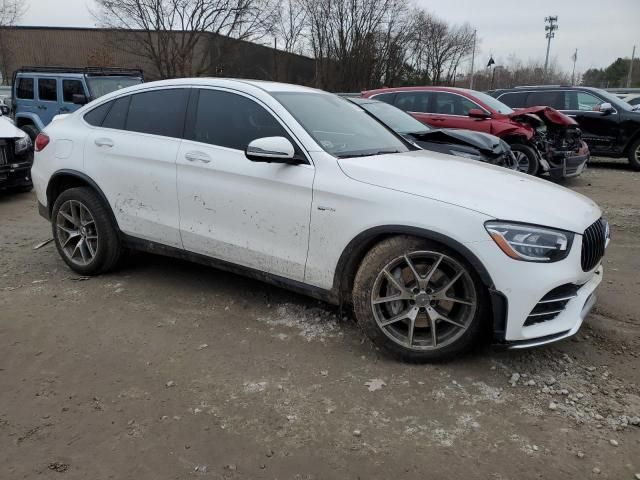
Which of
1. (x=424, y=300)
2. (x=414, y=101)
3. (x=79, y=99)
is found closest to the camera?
(x=424, y=300)

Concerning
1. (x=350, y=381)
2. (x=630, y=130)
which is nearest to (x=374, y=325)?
(x=350, y=381)

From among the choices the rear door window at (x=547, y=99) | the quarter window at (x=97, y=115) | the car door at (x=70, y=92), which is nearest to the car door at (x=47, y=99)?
the car door at (x=70, y=92)

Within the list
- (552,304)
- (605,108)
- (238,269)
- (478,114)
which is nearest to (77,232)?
(238,269)

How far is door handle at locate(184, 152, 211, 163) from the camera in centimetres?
380

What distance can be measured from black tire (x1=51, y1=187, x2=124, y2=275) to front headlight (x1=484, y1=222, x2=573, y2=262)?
10.1 ft

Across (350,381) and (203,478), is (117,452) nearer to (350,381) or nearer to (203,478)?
(203,478)

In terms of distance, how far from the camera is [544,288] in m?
2.82

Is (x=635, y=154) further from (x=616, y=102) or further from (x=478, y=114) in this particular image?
(x=478, y=114)

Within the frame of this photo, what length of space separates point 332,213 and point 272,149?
548 millimetres

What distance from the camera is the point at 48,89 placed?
12883mm

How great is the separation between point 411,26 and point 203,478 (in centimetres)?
4324

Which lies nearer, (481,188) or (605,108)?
(481,188)

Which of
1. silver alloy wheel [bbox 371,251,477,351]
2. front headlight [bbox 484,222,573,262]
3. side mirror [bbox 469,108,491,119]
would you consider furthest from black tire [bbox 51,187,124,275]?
side mirror [bbox 469,108,491,119]

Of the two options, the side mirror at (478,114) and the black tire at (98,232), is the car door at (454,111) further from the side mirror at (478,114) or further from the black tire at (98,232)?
the black tire at (98,232)
